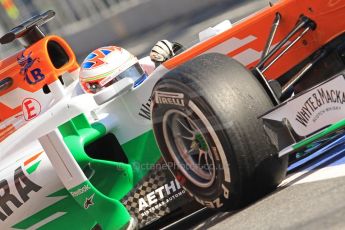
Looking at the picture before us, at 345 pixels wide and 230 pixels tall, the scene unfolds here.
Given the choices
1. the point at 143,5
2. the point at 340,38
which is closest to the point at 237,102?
the point at 340,38

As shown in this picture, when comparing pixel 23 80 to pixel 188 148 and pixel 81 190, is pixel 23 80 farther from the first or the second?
pixel 188 148

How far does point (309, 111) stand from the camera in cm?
398

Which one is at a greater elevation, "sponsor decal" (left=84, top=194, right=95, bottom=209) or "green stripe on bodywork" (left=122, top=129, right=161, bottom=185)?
"green stripe on bodywork" (left=122, top=129, right=161, bottom=185)

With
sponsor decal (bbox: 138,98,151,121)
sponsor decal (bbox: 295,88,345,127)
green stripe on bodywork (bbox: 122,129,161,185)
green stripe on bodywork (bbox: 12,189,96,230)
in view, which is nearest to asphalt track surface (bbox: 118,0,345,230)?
sponsor decal (bbox: 295,88,345,127)

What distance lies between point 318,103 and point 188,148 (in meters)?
0.92

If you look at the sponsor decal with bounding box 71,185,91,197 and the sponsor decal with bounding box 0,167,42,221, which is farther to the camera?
the sponsor decal with bounding box 0,167,42,221

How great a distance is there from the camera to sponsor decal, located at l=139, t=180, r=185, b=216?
4812 millimetres

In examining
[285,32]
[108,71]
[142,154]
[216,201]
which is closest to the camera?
[216,201]

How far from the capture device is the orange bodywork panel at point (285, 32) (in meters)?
4.50

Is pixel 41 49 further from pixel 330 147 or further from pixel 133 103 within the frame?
pixel 330 147

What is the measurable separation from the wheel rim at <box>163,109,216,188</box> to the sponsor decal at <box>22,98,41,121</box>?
150 cm

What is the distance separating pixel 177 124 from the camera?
448 centimetres

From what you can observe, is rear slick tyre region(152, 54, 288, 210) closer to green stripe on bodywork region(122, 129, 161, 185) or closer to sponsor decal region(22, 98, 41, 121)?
green stripe on bodywork region(122, 129, 161, 185)

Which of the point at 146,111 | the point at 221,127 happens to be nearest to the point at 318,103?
the point at 221,127
